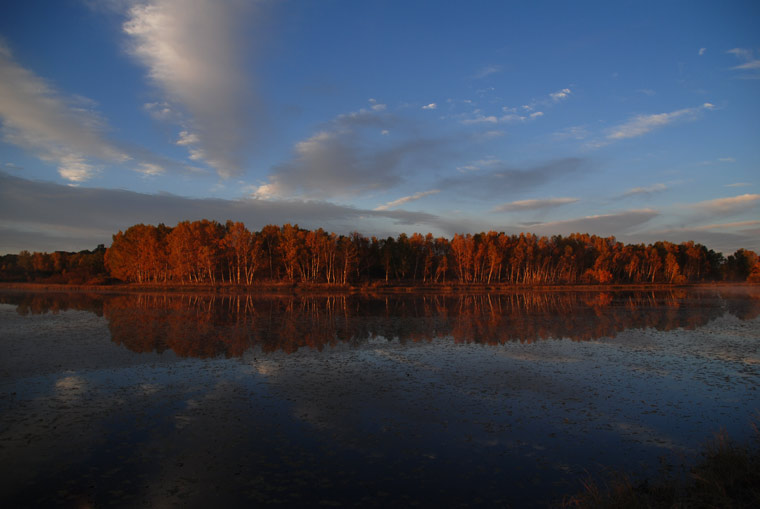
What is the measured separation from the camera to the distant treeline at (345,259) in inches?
3285

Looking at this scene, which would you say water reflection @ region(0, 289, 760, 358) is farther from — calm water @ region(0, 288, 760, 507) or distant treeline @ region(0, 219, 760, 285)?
distant treeline @ region(0, 219, 760, 285)

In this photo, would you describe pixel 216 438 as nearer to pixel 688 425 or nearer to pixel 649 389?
pixel 688 425

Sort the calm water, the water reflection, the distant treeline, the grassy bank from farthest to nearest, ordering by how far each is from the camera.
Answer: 1. the distant treeline
2. the water reflection
3. the calm water
4. the grassy bank

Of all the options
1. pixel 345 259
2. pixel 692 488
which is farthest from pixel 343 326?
pixel 345 259

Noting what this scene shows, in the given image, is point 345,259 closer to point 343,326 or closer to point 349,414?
point 343,326

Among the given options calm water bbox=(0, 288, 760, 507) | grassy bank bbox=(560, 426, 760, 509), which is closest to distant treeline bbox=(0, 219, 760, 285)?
calm water bbox=(0, 288, 760, 507)

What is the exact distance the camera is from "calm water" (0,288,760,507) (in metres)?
7.91

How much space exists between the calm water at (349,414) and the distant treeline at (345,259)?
60.1 metres

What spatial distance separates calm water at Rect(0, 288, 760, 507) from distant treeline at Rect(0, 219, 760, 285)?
197 feet

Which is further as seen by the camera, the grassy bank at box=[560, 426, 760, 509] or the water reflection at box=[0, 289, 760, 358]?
the water reflection at box=[0, 289, 760, 358]

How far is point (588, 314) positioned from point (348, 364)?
2919cm

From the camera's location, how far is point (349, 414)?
38.2 ft

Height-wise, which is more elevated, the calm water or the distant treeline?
the distant treeline

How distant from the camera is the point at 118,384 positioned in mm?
14367
